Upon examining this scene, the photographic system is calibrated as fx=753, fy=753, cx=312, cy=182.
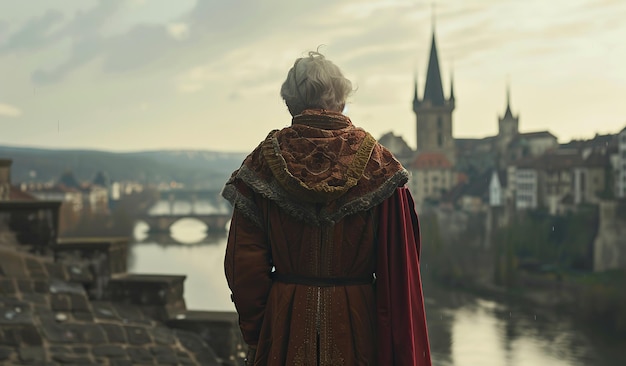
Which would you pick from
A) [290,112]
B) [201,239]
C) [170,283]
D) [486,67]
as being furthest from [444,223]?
[290,112]

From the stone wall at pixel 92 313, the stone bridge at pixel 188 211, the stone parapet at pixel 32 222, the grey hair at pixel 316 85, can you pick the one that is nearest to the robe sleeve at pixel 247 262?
the grey hair at pixel 316 85

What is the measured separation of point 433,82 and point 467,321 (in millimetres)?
8721

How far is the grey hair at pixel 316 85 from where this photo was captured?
1.31 m

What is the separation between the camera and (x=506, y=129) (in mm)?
20047

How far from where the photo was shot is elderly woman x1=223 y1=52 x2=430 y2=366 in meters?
1.29

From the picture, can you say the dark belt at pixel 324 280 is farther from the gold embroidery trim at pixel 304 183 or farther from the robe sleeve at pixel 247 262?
the gold embroidery trim at pixel 304 183

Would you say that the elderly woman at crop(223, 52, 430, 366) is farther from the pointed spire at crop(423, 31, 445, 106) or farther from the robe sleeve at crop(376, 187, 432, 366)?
the pointed spire at crop(423, 31, 445, 106)

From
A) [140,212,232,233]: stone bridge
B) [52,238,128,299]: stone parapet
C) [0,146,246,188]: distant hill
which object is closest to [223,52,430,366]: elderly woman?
[52,238,128,299]: stone parapet

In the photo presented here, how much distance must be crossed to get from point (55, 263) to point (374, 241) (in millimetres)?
2637

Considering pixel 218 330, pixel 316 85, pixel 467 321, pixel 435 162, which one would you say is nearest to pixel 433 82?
pixel 435 162

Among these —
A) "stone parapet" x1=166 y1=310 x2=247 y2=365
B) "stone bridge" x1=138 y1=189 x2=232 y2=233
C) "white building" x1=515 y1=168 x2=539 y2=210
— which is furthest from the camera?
"white building" x1=515 y1=168 x2=539 y2=210

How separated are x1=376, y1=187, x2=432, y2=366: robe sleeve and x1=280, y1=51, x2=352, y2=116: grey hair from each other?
199mm

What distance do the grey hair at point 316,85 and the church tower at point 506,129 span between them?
1911 centimetres

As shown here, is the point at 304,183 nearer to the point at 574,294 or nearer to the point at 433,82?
the point at 574,294
